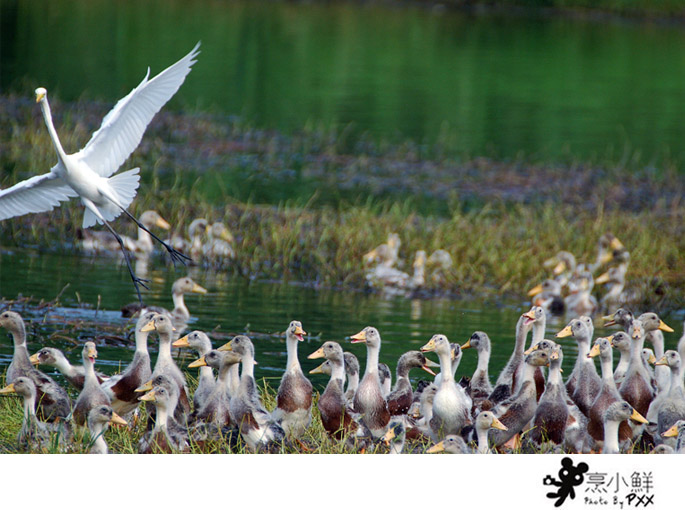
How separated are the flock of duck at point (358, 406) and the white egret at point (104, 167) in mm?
1019

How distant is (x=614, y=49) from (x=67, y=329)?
38.4 metres

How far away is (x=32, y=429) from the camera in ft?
21.5

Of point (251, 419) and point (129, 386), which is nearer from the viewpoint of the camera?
point (251, 419)

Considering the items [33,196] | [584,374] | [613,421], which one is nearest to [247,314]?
[33,196]

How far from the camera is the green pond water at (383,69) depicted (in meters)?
25.2

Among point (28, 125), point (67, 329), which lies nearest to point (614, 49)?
point (28, 125)

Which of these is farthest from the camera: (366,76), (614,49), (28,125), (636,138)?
(614,49)

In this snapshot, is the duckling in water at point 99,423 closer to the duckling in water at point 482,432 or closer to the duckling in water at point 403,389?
the duckling in water at point 482,432

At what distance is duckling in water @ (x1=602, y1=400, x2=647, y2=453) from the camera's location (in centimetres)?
642

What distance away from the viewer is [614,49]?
45.8m

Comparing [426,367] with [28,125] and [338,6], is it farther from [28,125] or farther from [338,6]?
[338,6]

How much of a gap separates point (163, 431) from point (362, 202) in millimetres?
10885

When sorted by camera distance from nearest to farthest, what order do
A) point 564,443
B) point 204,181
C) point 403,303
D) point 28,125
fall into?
point 564,443 → point 403,303 → point 204,181 → point 28,125

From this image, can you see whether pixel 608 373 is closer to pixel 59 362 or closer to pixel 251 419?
pixel 251 419
